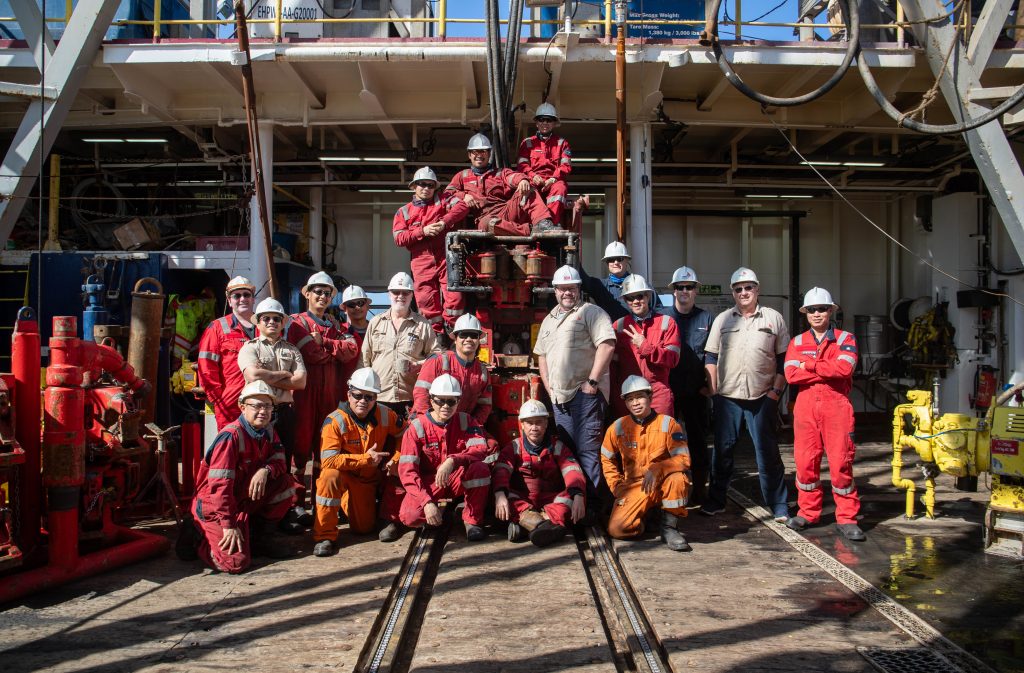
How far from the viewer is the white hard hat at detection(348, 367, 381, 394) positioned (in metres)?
5.34

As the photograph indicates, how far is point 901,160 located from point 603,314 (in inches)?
299

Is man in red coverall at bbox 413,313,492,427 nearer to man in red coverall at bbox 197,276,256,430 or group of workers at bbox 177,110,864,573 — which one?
group of workers at bbox 177,110,864,573

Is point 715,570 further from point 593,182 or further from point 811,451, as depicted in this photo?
point 593,182

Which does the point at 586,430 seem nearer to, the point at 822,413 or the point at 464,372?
the point at 464,372

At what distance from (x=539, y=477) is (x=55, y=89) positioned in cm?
673

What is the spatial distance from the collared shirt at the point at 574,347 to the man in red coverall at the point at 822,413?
4.78 ft

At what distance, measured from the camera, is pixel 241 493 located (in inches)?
193

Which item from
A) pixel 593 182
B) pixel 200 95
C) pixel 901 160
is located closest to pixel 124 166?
pixel 200 95

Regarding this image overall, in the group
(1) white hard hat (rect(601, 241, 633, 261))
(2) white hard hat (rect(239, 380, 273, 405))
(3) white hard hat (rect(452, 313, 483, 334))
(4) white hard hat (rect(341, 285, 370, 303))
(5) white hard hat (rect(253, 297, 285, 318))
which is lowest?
(2) white hard hat (rect(239, 380, 273, 405))

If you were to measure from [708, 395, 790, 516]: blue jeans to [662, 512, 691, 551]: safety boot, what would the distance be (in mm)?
847

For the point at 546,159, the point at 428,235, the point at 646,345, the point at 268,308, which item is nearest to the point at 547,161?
the point at 546,159

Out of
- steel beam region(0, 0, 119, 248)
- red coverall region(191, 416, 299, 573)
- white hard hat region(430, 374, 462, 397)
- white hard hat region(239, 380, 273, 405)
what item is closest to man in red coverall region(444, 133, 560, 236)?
white hard hat region(430, 374, 462, 397)

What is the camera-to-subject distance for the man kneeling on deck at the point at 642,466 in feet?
17.5

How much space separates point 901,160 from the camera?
11.0 m
